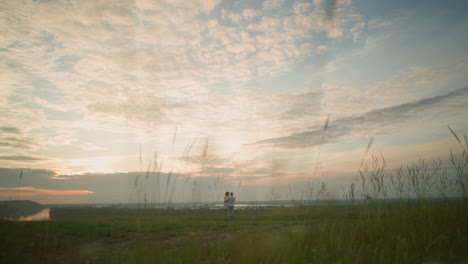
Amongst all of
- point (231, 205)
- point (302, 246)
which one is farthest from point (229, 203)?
point (302, 246)

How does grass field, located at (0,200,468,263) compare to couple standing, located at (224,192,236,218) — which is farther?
couple standing, located at (224,192,236,218)

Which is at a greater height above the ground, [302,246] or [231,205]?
[302,246]

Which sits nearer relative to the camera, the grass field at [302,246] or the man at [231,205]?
the grass field at [302,246]

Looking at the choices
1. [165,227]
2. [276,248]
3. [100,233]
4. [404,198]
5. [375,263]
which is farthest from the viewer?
[165,227]

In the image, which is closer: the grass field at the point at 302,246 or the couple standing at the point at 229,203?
the grass field at the point at 302,246

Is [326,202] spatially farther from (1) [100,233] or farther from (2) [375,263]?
(1) [100,233]

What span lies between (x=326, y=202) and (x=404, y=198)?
2.59m

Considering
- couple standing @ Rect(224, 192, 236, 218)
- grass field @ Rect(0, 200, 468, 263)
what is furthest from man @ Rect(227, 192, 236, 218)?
grass field @ Rect(0, 200, 468, 263)

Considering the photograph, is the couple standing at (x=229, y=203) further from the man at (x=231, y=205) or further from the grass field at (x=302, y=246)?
the grass field at (x=302, y=246)

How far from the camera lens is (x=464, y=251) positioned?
394 centimetres

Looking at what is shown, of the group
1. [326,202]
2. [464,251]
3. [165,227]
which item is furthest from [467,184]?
[165,227]

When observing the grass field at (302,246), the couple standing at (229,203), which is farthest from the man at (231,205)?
the grass field at (302,246)

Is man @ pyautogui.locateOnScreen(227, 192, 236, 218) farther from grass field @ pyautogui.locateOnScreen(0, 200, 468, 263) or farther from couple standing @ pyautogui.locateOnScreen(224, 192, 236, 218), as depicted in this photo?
grass field @ pyautogui.locateOnScreen(0, 200, 468, 263)

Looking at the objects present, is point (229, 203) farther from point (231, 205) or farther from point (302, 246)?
point (302, 246)
